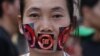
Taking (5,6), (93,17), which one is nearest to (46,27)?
(93,17)

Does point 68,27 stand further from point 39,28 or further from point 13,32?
point 13,32

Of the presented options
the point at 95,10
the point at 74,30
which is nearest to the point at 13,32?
the point at 95,10

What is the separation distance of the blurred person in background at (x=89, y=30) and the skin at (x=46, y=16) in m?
1.75

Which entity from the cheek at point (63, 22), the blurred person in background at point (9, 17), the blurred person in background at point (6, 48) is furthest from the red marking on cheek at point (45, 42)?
the blurred person in background at point (9, 17)

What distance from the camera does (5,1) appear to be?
221 inches

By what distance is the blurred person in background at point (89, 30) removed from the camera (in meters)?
4.75

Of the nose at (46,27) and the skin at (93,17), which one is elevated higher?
the nose at (46,27)

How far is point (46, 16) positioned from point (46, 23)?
0.15ft

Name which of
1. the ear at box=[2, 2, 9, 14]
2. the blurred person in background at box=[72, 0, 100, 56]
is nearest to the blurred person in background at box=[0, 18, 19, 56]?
the blurred person in background at box=[72, 0, 100, 56]

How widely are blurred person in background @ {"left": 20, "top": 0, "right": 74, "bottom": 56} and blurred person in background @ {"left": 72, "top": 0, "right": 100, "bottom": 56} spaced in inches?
67.5

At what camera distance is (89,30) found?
5.14 m

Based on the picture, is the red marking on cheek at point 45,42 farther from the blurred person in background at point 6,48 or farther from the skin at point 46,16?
the blurred person in background at point 6,48

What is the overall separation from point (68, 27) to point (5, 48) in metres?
1.59

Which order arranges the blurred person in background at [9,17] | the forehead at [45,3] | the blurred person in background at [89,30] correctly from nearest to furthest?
the forehead at [45,3] → the blurred person in background at [89,30] → the blurred person in background at [9,17]
